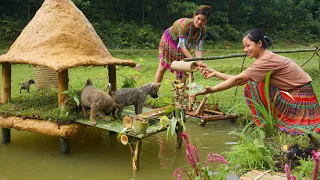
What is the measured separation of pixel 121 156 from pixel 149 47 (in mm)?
14028

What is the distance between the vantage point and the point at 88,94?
17.2ft

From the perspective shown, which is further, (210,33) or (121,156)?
(210,33)

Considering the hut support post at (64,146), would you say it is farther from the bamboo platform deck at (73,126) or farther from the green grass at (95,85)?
the green grass at (95,85)

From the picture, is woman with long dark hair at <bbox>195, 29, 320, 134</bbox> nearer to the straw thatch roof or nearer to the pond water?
the pond water

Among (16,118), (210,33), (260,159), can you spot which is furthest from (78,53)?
(210,33)

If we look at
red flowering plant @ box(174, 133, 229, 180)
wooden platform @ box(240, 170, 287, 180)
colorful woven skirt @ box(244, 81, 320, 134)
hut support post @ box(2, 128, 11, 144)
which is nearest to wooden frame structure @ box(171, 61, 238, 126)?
colorful woven skirt @ box(244, 81, 320, 134)

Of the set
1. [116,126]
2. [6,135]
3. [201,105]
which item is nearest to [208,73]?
[116,126]

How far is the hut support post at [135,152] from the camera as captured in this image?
4.64 m

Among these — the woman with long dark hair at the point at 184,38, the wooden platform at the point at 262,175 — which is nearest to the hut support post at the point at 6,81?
the woman with long dark hair at the point at 184,38

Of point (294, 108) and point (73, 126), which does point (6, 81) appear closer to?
point (73, 126)

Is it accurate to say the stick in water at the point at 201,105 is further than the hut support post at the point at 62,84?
Yes

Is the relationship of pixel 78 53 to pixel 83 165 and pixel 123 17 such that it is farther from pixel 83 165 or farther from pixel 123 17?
pixel 123 17

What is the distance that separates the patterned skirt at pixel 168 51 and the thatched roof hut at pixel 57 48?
1173mm

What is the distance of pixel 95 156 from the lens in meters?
5.37
